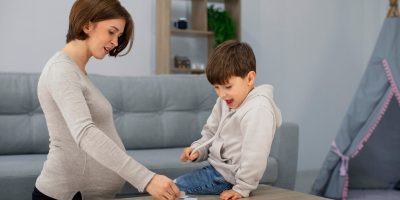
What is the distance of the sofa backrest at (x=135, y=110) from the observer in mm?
2639

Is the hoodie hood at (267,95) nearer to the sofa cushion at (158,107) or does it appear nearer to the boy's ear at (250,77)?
the boy's ear at (250,77)

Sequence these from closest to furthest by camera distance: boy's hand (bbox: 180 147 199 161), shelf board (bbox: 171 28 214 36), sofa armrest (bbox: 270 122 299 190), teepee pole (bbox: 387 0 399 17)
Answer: boy's hand (bbox: 180 147 199 161)
sofa armrest (bbox: 270 122 299 190)
teepee pole (bbox: 387 0 399 17)
shelf board (bbox: 171 28 214 36)

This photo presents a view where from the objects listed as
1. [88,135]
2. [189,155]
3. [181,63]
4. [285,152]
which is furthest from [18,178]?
[181,63]

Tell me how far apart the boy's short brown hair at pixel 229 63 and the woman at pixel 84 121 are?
0.28m

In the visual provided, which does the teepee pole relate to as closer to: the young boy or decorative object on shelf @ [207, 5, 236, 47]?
decorative object on shelf @ [207, 5, 236, 47]

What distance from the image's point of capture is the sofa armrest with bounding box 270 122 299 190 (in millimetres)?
2633

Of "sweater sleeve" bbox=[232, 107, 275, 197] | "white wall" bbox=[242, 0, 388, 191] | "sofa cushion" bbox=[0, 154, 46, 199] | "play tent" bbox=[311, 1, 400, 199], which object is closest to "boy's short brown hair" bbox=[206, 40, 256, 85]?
"sweater sleeve" bbox=[232, 107, 275, 197]

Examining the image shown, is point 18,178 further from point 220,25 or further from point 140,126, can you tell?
point 220,25

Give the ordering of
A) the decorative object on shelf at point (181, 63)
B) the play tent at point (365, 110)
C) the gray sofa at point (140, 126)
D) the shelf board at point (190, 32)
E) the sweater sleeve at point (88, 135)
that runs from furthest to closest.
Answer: the decorative object on shelf at point (181, 63), the shelf board at point (190, 32), the play tent at point (365, 110), the gray sofa at point (140, 126), the sweater sleeve at point (88, 135)

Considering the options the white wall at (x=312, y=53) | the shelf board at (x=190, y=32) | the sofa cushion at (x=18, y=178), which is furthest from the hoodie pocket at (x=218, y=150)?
the white wall at (x=312, y=53)

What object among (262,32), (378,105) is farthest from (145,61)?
(378,105)

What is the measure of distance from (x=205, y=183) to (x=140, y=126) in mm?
1333

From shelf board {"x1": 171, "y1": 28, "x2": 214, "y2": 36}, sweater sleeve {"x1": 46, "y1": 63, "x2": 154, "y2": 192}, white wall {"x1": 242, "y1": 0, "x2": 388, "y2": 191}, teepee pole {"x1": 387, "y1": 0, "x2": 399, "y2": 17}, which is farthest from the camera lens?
white wall {"x1": 242, "y1": 0, "x2": 388, "y2": 191}

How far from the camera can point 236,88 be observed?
5.11ft
